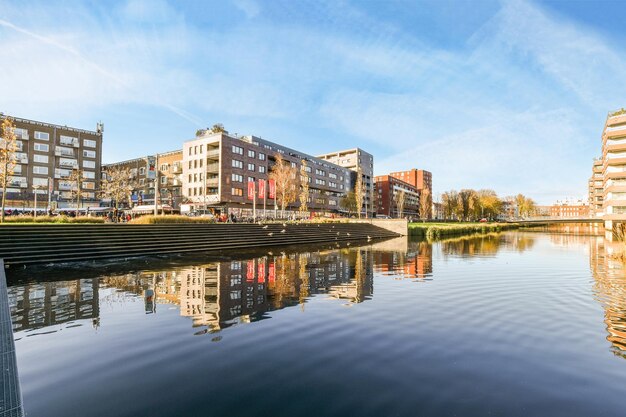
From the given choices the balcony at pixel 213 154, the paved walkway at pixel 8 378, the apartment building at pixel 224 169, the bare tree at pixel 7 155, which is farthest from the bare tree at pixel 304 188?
the paved walkway at pixel 8 378

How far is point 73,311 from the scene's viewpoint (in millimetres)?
9633

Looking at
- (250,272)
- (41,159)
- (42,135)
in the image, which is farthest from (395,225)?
(42,135)

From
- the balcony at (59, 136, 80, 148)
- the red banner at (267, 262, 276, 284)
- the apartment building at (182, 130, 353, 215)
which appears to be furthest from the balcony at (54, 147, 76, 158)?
the red banner at (267, 262, 276, 284)

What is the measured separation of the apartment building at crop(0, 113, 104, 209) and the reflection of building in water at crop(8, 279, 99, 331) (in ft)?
235

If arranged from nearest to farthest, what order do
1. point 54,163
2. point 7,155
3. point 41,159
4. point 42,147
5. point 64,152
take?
point 7,155 → point 41,159 → point 42,147 → point 54,163 → point 64,152

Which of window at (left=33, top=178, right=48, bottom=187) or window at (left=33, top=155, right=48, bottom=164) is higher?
window at (left=33, top=155, right=48, bottom=164)

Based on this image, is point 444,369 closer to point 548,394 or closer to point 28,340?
point 548,394

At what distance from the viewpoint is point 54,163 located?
81500 mm

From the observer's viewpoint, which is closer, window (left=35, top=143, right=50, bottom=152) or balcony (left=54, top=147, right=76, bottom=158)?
window (left=35, top=143, right=50, bottom=152)

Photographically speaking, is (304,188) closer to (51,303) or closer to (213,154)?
(213,154)

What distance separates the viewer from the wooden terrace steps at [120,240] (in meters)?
19.1

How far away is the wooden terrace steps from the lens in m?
19.1

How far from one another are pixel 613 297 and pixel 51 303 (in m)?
18.5

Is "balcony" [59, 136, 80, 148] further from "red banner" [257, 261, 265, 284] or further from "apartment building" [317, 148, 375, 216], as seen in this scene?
"red banner" [257, 261, 265, 284]
